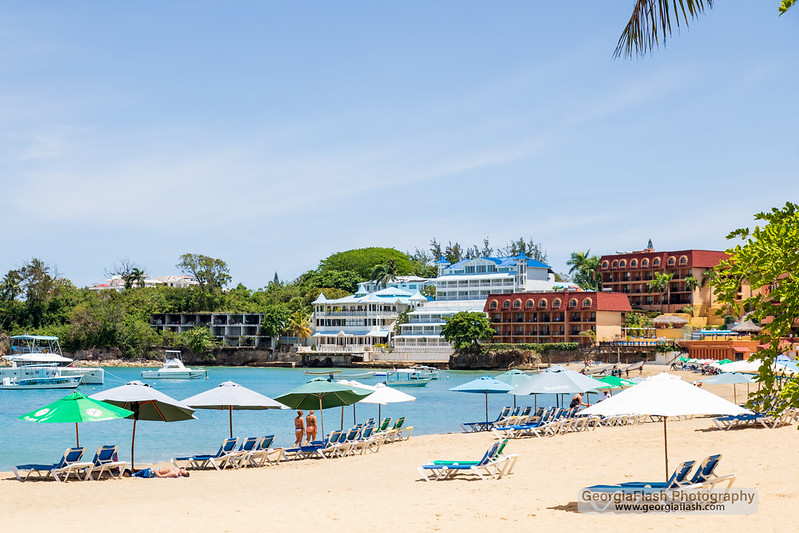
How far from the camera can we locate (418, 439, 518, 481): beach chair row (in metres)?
16.4

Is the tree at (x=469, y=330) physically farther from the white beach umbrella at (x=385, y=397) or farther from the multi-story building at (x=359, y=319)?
the white beach umbrella at (x=385, y=397)

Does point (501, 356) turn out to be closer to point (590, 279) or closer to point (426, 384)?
point (426, 384)

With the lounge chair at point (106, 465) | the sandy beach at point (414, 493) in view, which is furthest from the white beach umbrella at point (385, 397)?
the lounge chair at point (106, 465)

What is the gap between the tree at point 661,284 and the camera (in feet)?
324

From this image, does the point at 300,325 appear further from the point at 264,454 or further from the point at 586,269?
the point at 264,454

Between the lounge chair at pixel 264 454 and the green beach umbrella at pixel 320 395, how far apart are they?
5.73ft

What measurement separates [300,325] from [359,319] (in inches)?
345

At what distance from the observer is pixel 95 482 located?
17625 mm

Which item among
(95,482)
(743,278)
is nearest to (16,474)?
(95,482)

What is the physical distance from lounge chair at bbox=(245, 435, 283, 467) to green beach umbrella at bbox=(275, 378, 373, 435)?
1.75 meters

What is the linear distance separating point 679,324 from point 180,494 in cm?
8223

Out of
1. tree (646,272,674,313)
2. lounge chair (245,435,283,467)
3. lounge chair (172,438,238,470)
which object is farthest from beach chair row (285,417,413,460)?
tree (646,272,674,313)

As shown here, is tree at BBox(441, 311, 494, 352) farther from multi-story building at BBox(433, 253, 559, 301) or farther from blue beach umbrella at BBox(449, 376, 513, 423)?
blue beach umbrella at BBox(449, 376, 513, 423)

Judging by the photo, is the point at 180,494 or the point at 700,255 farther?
the point at 700,255
